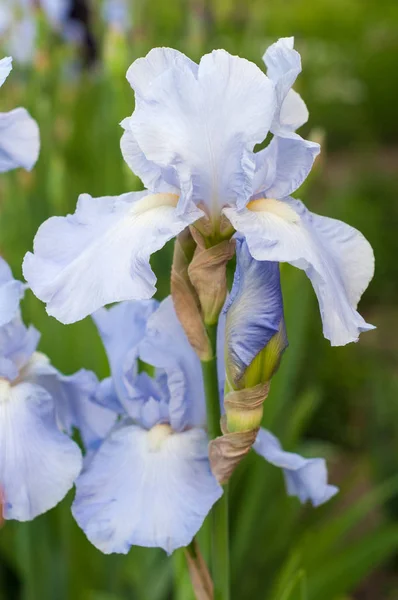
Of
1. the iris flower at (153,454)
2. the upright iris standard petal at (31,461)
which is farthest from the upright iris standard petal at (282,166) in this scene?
the upright iris standard petal at (31,461)

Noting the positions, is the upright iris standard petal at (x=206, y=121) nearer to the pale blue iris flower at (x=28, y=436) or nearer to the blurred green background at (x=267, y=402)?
the pale blue iris flower at (x=28, y=436)

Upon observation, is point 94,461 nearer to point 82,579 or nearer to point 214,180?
point 214,180

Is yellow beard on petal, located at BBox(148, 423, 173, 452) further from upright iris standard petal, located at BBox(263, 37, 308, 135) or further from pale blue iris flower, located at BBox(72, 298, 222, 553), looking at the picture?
upright iris standard petal, located at BBox(263, 37, 308, 135)

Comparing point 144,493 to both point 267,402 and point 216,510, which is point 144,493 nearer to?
point 216,510

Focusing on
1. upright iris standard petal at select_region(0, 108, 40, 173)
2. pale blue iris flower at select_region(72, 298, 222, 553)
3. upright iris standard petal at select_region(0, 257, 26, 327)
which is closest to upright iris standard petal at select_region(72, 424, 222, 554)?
pale blue iris flower at select_region(72, 298, 222, 553)

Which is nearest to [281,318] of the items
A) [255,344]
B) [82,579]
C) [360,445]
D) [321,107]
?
[255,344]
